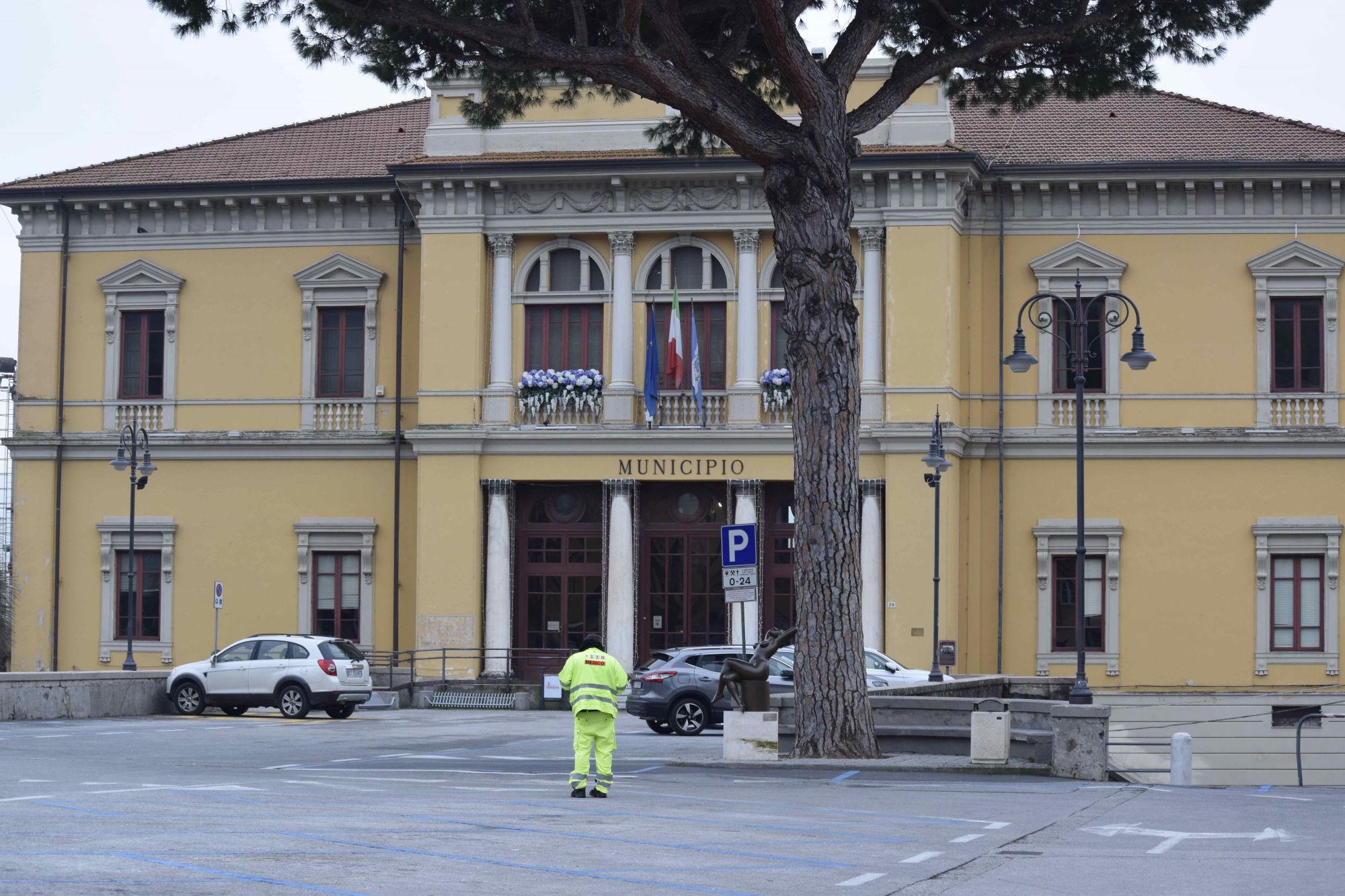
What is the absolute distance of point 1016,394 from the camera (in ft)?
127

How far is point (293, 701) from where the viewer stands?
3155 centimetres

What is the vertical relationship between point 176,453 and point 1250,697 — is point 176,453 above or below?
above

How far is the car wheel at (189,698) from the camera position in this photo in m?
32.2

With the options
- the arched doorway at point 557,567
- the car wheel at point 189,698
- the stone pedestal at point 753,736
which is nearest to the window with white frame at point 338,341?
the arched doorway at point 557,567

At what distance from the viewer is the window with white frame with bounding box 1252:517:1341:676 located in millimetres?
37531

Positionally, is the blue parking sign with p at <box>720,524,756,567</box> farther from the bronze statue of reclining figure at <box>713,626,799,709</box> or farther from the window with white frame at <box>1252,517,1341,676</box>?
the window with white frame at <box>1252,517,1341,676</box>

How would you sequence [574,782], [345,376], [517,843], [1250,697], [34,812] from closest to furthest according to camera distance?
[517,843]
[34,812]
[574,782]
[1250,697]
[345,376]

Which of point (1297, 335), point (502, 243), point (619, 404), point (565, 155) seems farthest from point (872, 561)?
point (565, 155)

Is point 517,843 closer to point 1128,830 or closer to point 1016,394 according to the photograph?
point 1128,830

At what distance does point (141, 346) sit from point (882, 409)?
1663cm

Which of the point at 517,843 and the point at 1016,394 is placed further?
the point at 1016,394

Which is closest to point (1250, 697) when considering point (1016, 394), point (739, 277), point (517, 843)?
point (1016, 394)

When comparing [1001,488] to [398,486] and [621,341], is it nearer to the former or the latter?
[621,341]

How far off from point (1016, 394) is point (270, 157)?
692 inches
